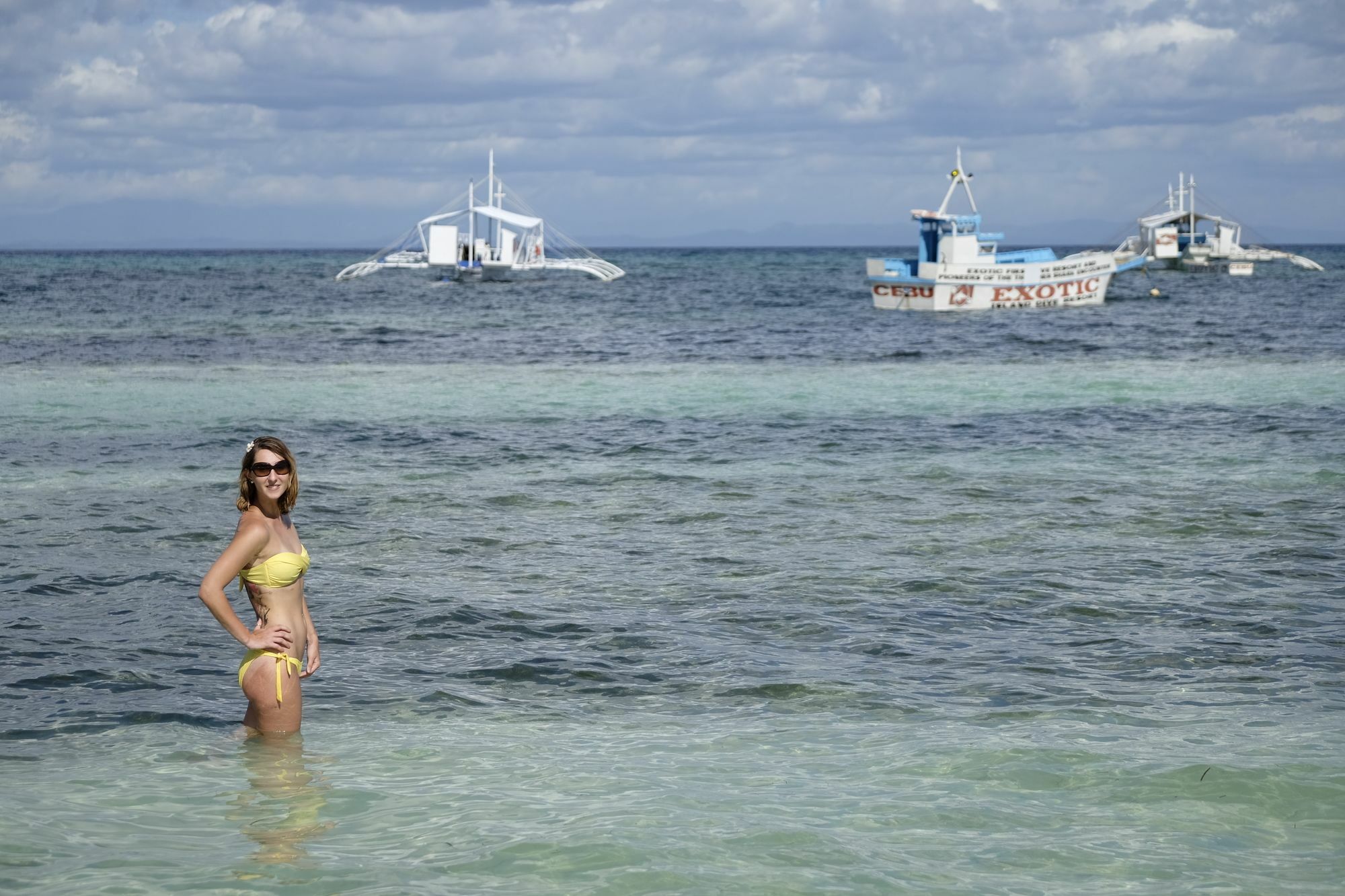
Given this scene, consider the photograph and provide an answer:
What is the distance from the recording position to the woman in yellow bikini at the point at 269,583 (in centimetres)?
577

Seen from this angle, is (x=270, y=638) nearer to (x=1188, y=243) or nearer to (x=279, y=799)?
(x=279, y=799)

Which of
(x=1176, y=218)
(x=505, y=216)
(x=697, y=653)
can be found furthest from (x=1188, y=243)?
(x=697, y=653)

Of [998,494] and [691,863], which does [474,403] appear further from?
[691,863]

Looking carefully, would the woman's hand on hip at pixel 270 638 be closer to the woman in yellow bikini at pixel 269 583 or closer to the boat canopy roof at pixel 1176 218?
the woman in yellow bikini at pixel 269 583

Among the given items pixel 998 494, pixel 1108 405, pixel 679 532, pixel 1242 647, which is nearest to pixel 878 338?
pixel 1108 405

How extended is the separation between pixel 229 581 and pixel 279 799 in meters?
1.04

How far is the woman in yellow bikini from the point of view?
18.9 ft

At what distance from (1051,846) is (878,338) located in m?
32.6

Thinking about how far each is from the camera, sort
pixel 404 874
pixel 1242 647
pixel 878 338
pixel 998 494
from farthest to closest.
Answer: pixel 878 338, pixel 998 494, pixel 1242 647, pixel 404 874

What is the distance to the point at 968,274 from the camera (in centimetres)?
4803

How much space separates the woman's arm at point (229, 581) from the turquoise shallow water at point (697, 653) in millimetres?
715

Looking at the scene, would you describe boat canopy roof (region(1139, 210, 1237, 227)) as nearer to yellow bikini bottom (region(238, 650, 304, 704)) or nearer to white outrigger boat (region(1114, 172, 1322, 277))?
white outrigger boat (region(1114, 172, 1322, 277))

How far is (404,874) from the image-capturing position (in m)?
5.26

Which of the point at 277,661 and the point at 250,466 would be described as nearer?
the point at 250,466
